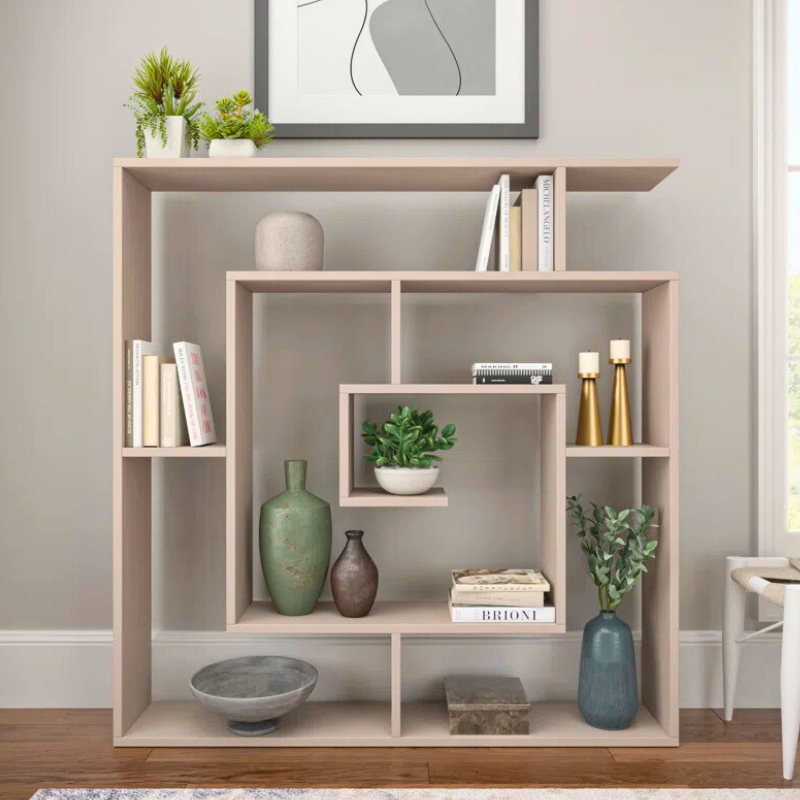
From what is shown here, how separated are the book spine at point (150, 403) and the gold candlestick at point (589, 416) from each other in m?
1.02

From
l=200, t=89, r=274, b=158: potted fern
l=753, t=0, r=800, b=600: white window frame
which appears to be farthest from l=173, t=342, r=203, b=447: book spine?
l=753, t=0, r=800, b=600: white window frame

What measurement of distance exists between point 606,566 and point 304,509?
2.44 ft

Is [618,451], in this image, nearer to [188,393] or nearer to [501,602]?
[501,602]

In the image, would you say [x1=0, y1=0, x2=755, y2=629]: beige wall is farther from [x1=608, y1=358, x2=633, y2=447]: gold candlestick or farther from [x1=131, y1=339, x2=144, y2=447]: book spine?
[x1=131, y1=339, x2=144, y2=447]: book spine

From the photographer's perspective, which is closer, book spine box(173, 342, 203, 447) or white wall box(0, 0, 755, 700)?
book spine box(173, 342, 203, 447)

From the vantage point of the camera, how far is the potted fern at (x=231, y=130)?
194 centimetres

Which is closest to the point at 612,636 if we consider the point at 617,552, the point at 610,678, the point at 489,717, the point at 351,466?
the point at 610,678

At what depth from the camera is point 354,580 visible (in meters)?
1.95

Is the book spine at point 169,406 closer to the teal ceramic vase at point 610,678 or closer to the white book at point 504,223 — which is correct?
the white book at point 504,223

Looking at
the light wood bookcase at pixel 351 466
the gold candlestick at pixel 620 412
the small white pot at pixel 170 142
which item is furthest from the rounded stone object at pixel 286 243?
the gold candlestick at pixel 620 412

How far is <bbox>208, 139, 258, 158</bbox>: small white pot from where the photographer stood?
1.95m

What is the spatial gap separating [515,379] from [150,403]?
2.84ft

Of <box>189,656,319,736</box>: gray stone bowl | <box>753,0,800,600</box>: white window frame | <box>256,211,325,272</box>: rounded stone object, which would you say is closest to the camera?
<box>189,656,319,736</box>: gray stone bowl

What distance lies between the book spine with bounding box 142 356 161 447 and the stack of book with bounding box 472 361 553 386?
76cm
